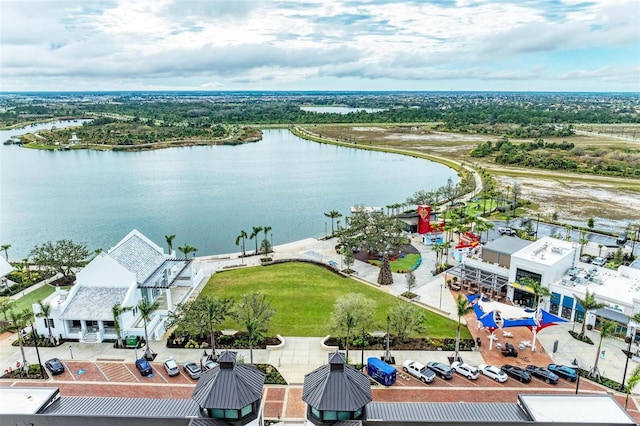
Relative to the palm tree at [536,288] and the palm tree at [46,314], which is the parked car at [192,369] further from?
the palm tree at [536,288]

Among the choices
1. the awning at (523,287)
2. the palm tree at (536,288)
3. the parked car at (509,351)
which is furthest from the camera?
the awning at (523,287)

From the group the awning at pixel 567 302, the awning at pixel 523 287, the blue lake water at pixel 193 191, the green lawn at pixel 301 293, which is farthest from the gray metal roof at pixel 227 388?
the blue lake water at pixel 193 191

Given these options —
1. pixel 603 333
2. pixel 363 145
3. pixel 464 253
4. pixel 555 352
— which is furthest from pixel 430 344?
pixel 363 145

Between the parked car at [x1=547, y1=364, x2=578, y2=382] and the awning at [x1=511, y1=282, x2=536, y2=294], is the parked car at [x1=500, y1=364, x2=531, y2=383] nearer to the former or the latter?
the parked car at [x1=547, y1=364, x2=578, y2=382]

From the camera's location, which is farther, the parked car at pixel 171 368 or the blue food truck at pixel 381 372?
the parked car at pixel 171 368

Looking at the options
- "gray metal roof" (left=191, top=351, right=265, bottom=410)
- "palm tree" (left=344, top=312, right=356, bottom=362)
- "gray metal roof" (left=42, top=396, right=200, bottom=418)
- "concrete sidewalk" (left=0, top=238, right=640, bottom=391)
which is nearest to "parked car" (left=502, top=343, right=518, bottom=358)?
"concrete sidewalk" (left=0, top=238, right=640, bottom=391)

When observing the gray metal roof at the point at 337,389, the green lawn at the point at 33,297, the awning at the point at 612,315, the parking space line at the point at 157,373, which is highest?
the gray metal roof at the point at 337,389

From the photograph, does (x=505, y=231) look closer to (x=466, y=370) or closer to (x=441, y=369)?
(x=466, y=370)
